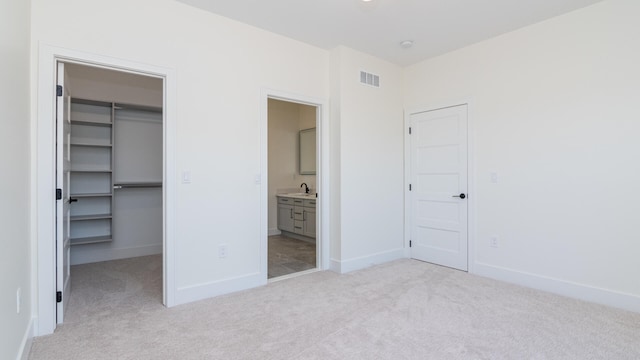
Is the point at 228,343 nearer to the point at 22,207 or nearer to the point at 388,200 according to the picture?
the point at 22,207

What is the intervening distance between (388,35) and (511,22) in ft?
4.20

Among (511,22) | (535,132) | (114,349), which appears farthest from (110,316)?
(511,22)

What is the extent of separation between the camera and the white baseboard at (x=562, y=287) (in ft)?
9.46

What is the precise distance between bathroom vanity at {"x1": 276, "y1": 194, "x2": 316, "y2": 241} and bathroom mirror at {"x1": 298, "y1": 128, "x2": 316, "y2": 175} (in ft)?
2.26

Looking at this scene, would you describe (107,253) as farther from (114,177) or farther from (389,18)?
(389,18)

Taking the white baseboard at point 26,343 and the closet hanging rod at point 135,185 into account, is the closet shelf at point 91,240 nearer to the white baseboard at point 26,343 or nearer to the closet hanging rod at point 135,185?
the closet hanging rod at point 135,185

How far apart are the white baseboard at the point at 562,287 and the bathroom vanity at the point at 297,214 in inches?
107

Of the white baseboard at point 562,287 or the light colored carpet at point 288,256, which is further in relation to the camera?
the light colored carpet at point 288,256

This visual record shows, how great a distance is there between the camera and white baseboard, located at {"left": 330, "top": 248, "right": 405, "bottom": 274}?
401 centimetres

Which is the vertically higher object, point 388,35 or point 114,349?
point 388,35

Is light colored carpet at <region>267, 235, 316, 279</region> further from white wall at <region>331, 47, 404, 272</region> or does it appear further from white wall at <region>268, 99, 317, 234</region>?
white wall at <region>268, 99, 317, 234</region>

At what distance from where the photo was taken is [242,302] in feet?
9.95

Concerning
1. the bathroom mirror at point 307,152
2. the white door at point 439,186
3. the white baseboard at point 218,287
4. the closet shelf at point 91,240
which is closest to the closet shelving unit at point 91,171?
the closet shelf at point 91,240

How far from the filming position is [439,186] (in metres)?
4.35
